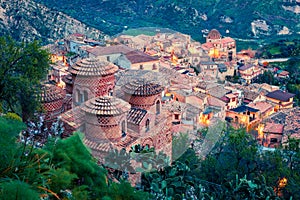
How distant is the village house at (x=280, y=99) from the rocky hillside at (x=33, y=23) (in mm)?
16009

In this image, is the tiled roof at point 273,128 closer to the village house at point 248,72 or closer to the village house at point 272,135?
the village house at point 272,135

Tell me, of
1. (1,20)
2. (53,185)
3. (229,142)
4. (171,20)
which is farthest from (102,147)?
(171,20)

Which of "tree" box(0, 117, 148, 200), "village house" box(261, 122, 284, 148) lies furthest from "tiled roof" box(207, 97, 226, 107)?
"tree" box(0, 117, 148, 200)

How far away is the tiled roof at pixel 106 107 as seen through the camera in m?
5.14

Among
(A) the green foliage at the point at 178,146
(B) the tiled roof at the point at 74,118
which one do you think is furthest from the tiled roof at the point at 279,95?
(B) the tiled roof at the point at 74,118

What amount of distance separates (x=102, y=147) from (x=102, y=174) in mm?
873

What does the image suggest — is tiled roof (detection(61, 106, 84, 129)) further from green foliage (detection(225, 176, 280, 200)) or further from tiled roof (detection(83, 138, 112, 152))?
green foliage (detection(225, 176, 280, 200))

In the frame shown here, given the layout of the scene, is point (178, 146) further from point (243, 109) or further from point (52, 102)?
point (243, 109)

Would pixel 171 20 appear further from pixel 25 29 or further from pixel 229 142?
pixel 229 142

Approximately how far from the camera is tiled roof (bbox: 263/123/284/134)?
16.5 metres

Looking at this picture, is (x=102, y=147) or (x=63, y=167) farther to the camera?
(x=102, y=147)

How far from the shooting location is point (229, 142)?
9883 mm

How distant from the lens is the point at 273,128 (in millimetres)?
16750

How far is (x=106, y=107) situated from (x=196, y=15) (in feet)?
156
